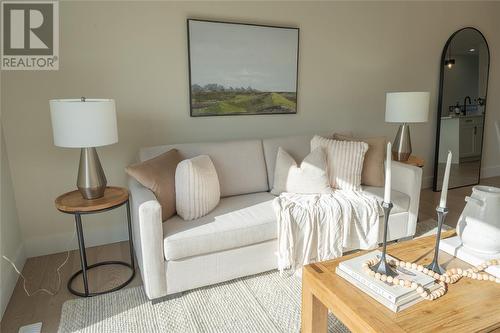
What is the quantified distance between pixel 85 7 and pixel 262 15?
1397 millimetres

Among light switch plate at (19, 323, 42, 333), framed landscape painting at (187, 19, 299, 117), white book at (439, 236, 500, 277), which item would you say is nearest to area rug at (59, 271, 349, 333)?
light switch plate at (19, 323, 42, 333)

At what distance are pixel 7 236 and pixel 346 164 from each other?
2363 mm

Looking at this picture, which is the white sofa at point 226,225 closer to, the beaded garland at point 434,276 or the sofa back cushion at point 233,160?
the sofa back cushion at point 233,160

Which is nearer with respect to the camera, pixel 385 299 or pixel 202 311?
pixel 385 299

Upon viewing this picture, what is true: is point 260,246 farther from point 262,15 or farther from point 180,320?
point 262,15

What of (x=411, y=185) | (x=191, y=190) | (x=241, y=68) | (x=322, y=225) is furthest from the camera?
(x=241, y=68)

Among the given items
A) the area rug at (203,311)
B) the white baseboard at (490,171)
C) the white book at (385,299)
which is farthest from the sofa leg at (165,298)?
the white baseboard at (490,171)

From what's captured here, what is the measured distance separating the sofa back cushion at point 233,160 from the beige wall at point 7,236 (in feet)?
2.90

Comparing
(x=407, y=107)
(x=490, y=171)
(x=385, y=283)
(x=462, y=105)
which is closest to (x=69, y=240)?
(x=385, y=283)

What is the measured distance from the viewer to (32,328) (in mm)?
1749

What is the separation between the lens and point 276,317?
1.79 meters

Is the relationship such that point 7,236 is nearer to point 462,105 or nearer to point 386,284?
point 386,284

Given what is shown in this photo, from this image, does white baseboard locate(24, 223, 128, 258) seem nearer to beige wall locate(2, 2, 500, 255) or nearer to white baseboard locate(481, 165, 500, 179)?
beige wall locate(2, 2, 500, 255)

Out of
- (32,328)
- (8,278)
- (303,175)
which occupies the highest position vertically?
(303,175)
